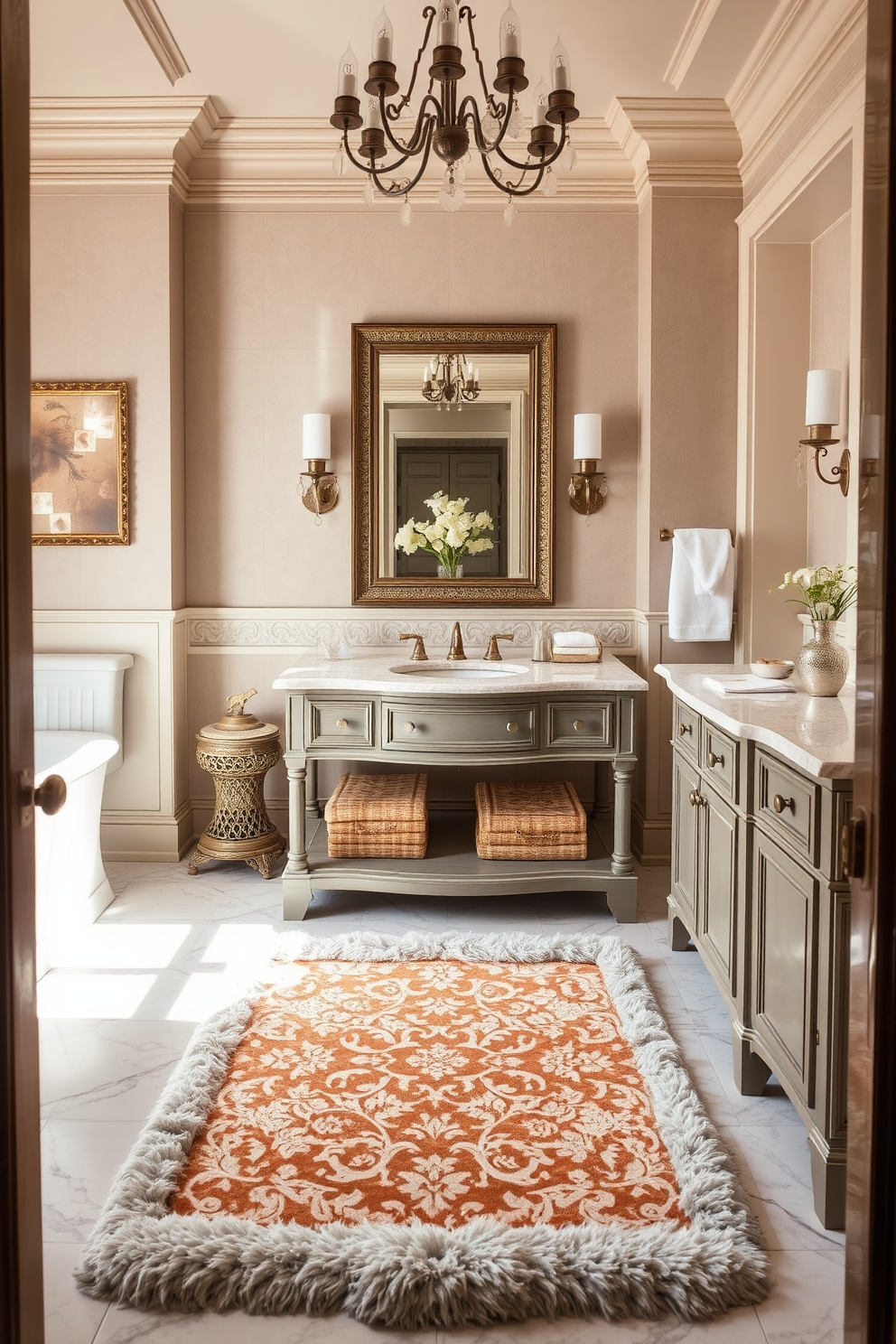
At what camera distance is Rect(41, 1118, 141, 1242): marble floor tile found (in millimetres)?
1840

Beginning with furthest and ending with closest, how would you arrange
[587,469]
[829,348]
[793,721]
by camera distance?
1. [587,469]
2. [829,348]
3. [793,721]

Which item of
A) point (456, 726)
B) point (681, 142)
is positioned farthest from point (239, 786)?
point (681, 142)

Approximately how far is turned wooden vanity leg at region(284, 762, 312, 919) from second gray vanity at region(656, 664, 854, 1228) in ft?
4.15

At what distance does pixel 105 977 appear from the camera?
2.94 m

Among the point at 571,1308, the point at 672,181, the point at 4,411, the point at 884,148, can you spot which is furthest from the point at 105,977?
the point at 672,181

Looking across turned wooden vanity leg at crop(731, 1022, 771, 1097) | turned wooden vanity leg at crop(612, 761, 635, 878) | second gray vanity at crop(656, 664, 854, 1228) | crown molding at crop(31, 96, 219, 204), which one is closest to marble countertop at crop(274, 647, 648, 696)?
Answer: turned wooden vanity leg at crop(612, 761, 635, 878)

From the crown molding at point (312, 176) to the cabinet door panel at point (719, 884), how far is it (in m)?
2.59

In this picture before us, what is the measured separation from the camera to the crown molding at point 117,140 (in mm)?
3725

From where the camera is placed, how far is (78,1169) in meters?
2.00

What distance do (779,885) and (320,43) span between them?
301cm

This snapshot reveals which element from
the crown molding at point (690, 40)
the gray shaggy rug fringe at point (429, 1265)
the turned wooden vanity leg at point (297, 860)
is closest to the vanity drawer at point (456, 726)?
the turned wooden vanity leg at point (297, 860)

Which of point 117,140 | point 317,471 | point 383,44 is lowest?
point 317,471

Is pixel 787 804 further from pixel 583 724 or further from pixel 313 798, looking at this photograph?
pixel 313 798

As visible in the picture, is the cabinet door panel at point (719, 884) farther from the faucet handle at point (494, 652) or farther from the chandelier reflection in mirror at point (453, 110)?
the chandelier reflection in mirror at point (453, 110)
